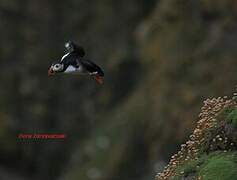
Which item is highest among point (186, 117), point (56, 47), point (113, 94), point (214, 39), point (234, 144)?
point (56, 47)

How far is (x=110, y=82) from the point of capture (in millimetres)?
52688

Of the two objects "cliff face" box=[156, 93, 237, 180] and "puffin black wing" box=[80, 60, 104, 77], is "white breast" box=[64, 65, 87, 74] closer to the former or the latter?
"puffin black wing" box=[80, 60, 104, 77]

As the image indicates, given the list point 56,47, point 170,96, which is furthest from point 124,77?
point 170,96

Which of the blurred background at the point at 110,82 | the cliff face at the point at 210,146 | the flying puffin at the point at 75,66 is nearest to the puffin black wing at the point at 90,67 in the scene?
the flying puffin at the point at 75,66

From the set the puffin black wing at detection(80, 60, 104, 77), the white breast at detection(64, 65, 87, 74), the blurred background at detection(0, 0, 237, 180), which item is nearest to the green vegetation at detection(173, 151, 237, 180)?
the puffin black wing at detection(80, 60, 104, 77)

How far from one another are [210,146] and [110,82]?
115 feet

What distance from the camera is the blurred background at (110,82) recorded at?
4281 centimetres

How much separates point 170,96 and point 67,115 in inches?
474

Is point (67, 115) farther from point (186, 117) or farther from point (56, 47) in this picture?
point (186, 117)

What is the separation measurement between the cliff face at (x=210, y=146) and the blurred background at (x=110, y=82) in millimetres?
21095

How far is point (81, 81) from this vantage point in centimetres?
5422

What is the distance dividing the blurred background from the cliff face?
21.1 meters

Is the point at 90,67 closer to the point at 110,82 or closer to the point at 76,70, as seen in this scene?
the point at 76,70

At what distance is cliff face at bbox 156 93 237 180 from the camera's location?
16688 mm
